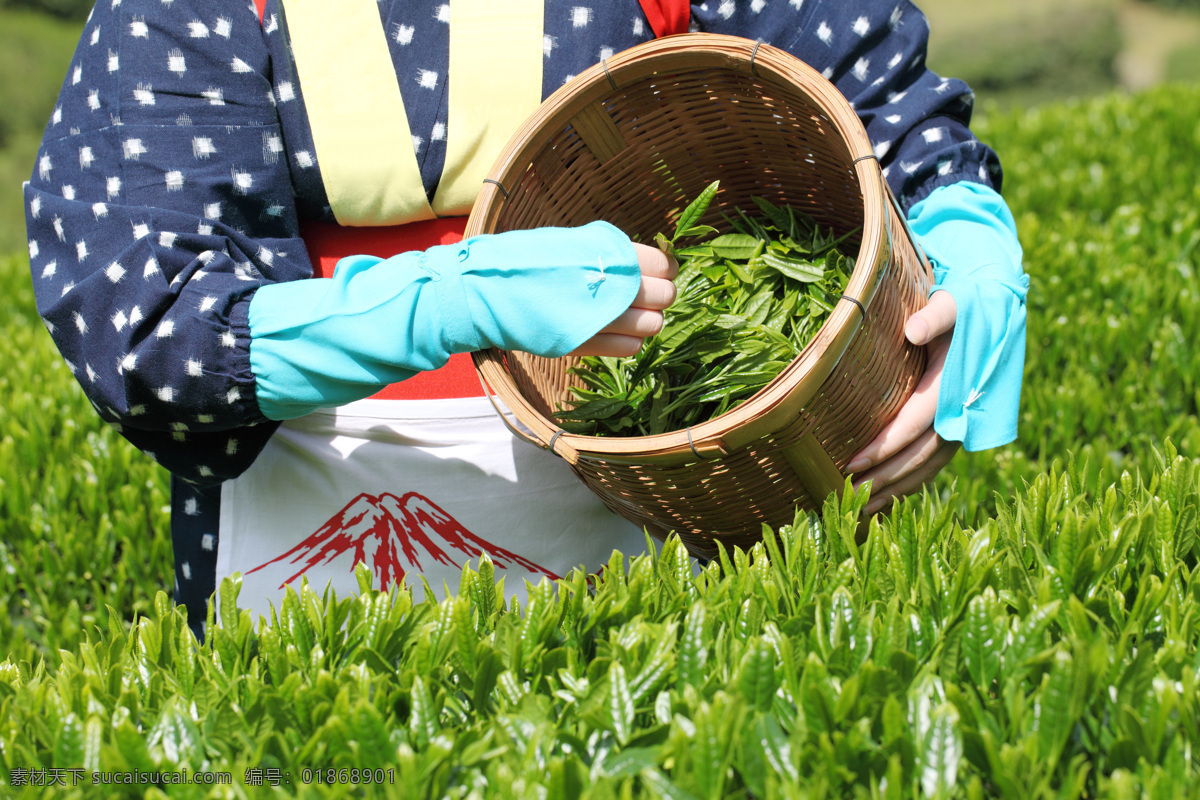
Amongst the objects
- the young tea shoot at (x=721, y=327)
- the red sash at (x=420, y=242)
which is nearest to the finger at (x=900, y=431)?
the young tea shoot at (x=721, y=327)

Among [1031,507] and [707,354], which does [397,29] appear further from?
[1031,507]

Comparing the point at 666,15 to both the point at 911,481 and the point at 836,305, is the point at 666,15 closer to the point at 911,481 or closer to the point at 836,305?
the point at 836,305

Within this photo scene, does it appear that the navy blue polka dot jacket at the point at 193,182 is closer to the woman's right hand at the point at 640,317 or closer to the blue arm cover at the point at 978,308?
the blue arm cover at the point at 978,308

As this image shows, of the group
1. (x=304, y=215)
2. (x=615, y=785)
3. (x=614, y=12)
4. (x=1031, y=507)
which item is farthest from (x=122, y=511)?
(x=1031, y=507)

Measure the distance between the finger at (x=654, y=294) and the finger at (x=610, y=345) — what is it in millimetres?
46

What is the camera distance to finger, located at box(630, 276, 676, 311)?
47.4 inches

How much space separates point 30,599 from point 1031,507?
2.22 m

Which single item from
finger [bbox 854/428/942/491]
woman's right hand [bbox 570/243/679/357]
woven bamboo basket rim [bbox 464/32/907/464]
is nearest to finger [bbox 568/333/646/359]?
woman's right hand [bbox 570/243/679/357]

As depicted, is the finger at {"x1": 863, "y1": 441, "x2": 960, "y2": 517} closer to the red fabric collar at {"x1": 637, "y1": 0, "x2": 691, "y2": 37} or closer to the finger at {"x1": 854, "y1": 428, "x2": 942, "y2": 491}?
the finger at {"x1": 854, "y1": 428, "x2": 942, "y2": 491}

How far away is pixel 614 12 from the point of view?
1.39 m

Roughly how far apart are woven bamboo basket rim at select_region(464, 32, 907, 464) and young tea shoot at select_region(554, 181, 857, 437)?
0.15 meters

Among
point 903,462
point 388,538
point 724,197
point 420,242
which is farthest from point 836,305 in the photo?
point 388,538

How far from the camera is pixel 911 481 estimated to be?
1.35 meters

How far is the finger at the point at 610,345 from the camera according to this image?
1.21 meters
